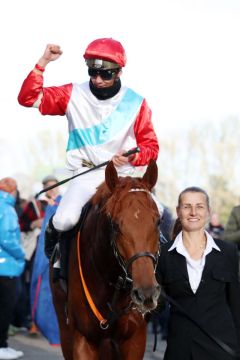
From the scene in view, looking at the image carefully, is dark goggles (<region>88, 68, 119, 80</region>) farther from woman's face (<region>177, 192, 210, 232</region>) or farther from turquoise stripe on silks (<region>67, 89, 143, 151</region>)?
woman's face (<region>177, 192, 210, 232</region>)

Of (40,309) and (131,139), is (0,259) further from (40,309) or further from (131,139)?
(131,139)

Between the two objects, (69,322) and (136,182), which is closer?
(136,182)

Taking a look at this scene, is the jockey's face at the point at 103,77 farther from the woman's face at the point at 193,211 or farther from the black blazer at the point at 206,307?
the black blazer at the point at 206,307

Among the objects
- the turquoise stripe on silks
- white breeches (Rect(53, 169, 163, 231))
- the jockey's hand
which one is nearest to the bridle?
white breeches (Rect(53, 169, 163, 231))

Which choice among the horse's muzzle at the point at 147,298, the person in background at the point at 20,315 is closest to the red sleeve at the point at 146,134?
the horse's muzzle at the point at 147,298

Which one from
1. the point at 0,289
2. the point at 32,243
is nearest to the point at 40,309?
the point at 0,289

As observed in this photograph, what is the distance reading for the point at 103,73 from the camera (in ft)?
23.1

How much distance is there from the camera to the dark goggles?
7016 mm

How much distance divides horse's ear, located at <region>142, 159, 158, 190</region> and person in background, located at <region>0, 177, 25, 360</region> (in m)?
5.43

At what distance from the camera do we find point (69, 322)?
6641 millimetres

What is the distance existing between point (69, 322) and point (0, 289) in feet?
16.3

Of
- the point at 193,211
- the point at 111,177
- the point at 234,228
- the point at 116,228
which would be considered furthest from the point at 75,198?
the point at 234,228

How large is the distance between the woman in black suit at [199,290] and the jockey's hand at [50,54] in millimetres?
1838

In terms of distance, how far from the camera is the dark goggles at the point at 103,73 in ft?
23.0
